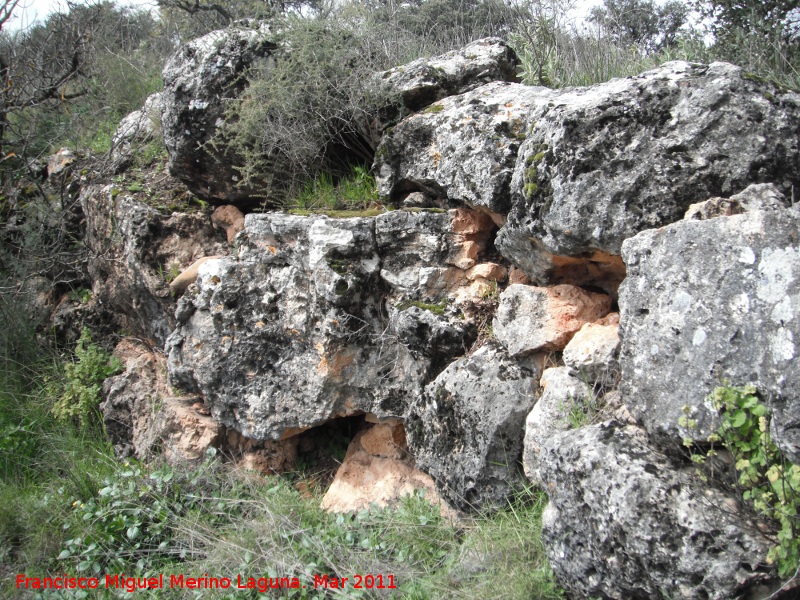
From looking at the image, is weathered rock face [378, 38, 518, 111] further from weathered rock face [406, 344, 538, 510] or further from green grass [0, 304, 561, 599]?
green grass [0, 304, 561, 599]

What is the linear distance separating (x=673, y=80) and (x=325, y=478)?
10.8 ft

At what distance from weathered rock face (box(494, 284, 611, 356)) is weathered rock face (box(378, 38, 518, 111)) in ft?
5.81

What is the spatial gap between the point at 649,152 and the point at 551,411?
1.29 meters

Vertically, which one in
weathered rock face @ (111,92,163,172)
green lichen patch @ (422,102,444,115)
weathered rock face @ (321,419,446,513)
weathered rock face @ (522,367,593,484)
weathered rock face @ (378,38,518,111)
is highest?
weathered rock face @ (111,92,163,172)

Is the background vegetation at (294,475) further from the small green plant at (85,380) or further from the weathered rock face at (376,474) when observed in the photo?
the weathered rock face at (376,474)

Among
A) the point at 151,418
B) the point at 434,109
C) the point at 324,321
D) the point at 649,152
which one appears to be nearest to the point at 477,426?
the point at 324,321

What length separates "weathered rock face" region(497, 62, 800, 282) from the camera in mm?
2867

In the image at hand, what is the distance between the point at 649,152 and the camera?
9.93 ft

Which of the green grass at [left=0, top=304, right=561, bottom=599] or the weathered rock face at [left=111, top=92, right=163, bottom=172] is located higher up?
the weathered rock face at [left=111, top=92, right=163, bottom=172]

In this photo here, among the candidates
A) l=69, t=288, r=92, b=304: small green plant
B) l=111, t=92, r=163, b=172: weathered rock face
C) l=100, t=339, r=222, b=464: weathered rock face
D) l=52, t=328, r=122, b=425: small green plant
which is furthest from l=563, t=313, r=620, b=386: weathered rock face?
l=69, t=288, r=92, b=304: small green plant

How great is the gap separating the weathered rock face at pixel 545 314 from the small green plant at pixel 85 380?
389cm

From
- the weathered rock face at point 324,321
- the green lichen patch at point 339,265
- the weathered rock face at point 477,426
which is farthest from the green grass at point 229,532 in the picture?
the green lichen patch at point 339,265

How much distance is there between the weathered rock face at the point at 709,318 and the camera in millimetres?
2244

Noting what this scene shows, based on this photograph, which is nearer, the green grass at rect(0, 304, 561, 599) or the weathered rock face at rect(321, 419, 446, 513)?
the green grass at rect(0, 304, 561, 599)
